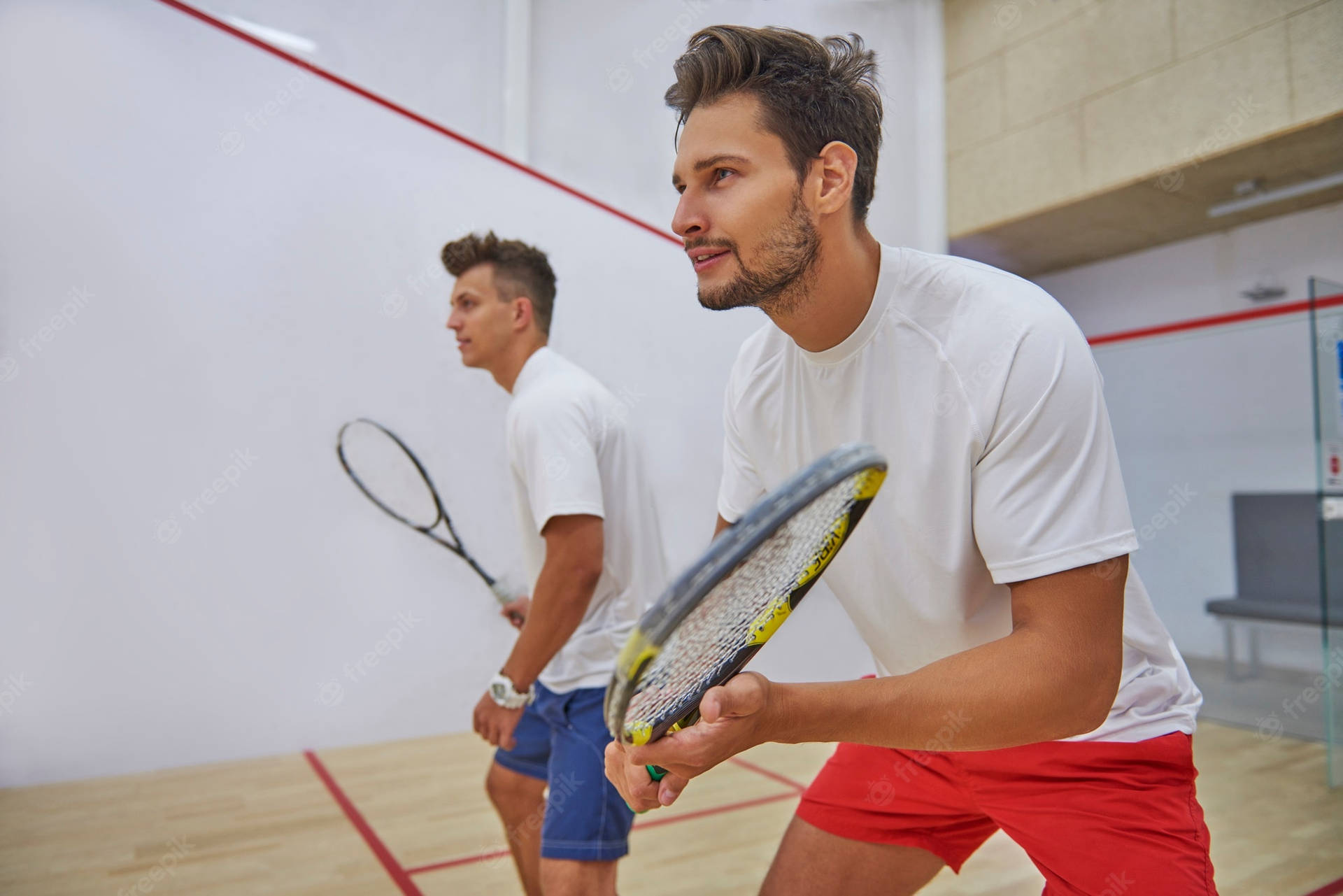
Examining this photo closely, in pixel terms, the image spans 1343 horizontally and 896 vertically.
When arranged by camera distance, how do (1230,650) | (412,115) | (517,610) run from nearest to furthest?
(517,610)
(412,115)
(1230,650)

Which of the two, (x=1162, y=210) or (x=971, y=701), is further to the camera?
(x=1162, y=210)

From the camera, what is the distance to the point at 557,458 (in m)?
1.41

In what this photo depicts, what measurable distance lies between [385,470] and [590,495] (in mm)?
2277

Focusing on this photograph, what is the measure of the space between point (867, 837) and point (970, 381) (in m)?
0.57

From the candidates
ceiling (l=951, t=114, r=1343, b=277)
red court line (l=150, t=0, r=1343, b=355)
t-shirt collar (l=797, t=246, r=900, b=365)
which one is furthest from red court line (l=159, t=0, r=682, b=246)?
t-shirt collar (l=797, t=246, r=900, b=365)

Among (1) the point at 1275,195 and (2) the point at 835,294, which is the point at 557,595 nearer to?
(2) the point at 835,294

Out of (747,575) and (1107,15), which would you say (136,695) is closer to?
(747,575)

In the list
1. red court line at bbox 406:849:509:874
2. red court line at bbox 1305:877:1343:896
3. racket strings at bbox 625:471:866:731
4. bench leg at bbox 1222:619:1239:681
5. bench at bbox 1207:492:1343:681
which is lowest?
red court line at bbox 1305:877:1343:896

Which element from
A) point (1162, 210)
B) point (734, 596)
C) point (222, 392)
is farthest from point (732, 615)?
point (1162, 210)

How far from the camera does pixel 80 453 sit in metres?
2.91

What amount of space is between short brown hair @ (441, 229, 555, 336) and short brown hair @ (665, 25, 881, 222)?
84cm

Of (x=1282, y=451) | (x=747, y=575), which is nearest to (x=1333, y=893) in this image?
(x=747, y=575)

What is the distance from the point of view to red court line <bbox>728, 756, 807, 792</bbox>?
112 inches

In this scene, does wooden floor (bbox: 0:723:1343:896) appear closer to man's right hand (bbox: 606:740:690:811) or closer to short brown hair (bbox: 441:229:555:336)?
short brown hair (bbox: 441:229:555:336)
